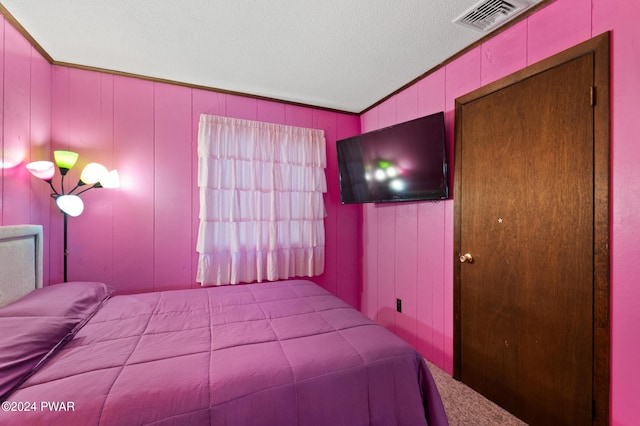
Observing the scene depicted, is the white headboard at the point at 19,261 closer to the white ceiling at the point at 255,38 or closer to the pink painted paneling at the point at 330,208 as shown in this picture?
the white ceiling at the point at 255,38

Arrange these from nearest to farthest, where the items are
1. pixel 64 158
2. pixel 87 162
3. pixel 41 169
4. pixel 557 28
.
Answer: pixel 557 28
pixel 41 169
pixel 64 158
pixel 87 162

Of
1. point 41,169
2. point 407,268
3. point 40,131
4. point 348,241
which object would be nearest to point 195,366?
point 41,169

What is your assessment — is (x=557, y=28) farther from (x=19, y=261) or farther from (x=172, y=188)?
(x=19, y=261)

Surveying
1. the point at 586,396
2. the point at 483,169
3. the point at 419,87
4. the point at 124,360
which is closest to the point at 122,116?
the point at 124,360

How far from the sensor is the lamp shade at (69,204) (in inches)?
80.9

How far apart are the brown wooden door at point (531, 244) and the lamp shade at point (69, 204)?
2.94 m

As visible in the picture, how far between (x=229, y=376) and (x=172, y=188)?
2.07 meters

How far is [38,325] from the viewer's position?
1.21 metres

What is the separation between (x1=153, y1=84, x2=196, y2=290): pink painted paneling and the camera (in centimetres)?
255

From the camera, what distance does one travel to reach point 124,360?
3.76ft

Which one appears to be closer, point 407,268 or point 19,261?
point 19,261

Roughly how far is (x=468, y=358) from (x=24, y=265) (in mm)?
3150

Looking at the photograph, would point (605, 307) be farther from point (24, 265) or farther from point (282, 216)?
point (24, 265)

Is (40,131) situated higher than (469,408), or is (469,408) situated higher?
Result: (40,131)
